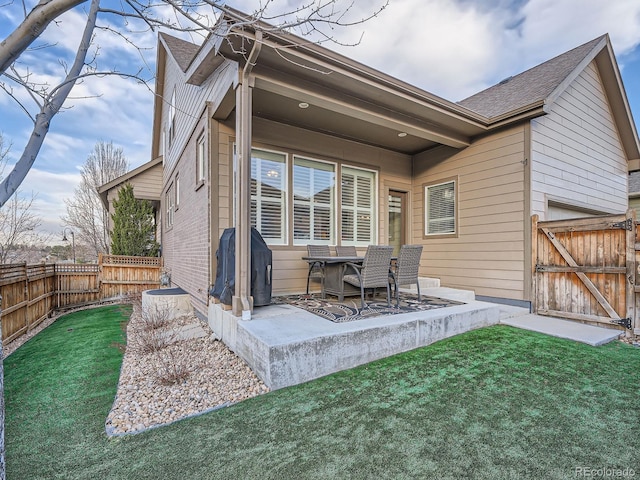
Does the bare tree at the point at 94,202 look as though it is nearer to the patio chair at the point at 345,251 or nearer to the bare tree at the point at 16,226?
the bare tree at the point at 16,226

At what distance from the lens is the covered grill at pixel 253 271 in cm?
404

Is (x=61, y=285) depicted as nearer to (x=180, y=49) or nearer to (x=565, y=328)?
(x=180, y=49)

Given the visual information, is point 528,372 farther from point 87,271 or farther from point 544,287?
point 87,271

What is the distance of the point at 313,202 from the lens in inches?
249

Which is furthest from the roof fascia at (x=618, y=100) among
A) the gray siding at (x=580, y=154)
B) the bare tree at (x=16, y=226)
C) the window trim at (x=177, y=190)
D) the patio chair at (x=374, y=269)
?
the bare tree at (x=16, y=226)

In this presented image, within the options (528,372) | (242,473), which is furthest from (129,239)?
(528,372)

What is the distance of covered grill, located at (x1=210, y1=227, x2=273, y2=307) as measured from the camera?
4.04m

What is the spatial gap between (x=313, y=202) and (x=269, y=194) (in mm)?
944

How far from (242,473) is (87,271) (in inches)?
359

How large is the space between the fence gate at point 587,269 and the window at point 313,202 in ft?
11.9

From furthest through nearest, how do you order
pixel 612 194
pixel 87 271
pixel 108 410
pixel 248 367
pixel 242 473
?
pixel 87 271
pixel 612 194
pixel 248 367
pixel 108 410
pixel 242 473

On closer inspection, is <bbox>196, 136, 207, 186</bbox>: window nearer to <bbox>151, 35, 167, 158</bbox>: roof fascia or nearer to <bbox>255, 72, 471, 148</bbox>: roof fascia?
<bbox>255, 72, 471, 148</bbox>: roof fascia

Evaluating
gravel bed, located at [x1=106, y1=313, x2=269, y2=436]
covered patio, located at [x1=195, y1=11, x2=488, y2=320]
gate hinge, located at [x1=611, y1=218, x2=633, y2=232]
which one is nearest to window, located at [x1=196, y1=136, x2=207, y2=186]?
covered patio, located at [x1=195, y1=11, x2=488, y2=320]

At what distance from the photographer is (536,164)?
5434mm
